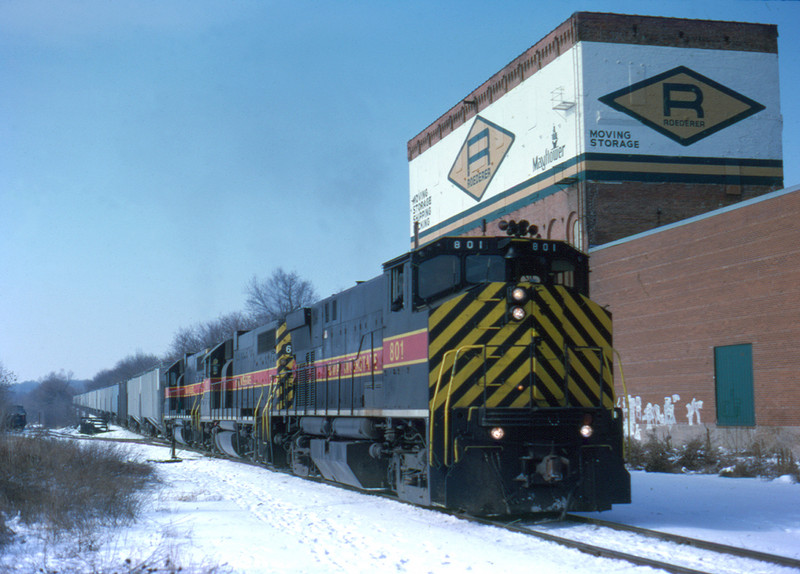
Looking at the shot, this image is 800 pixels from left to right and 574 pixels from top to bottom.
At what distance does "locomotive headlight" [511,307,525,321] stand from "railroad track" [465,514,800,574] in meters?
2.40

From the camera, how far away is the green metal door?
2058 centimetres

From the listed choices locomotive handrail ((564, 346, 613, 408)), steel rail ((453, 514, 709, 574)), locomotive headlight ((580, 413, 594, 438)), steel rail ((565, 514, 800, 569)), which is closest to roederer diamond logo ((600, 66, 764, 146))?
locomotive handrail ((564, 346, 613, 408))

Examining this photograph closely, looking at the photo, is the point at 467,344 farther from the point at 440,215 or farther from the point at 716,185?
the point at 440,215

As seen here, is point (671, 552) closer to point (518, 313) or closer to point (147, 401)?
point (518, 313)

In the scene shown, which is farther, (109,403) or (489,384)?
(109,403)

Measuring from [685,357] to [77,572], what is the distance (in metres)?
19.7

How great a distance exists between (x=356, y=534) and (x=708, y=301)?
16.0 metres

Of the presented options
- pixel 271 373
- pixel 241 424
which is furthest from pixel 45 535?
pixel 241 424

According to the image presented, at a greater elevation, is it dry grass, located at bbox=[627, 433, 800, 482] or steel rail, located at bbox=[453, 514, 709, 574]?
steel rail, located at bbox=[453, 514, 709, 574]

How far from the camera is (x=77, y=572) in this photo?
22.4 feet

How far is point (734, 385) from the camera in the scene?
2111 centimetres

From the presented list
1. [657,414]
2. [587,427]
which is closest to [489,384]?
[587,427]

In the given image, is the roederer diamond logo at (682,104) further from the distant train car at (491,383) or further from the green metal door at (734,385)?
the distant train car at (491,383)

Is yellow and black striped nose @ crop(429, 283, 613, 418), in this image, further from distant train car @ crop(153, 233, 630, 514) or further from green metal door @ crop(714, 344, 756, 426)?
green metal door @ crop(714, 344, 756, 426)
